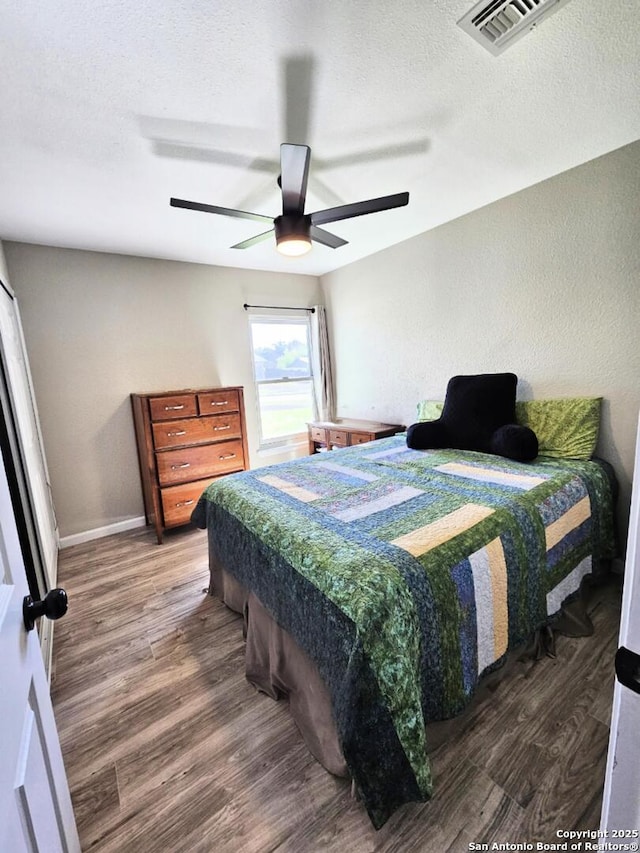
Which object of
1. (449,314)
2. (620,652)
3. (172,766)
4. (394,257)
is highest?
(394,257)

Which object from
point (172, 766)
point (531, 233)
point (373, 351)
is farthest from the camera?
point (373, 351)

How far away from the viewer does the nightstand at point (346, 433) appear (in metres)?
3.45

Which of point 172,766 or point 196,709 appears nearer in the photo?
point 172,766

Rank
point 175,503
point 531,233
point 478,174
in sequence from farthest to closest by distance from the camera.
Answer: point 175,503 < point 531,233 < point 478,174

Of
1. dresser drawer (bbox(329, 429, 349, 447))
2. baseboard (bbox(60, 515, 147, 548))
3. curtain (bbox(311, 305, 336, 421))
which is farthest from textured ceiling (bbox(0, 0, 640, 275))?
baseboard (bbox(60, 515, 147, 548))

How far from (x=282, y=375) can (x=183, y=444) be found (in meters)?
1.63

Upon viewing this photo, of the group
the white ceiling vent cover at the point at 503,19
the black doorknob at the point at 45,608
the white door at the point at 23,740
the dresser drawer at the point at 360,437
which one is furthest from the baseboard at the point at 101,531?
the white ceiling vent cover at the point at 503,19

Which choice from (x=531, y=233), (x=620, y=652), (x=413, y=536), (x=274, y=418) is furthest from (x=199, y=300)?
(x=620, y=652)

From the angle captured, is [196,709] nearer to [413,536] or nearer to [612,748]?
[413,536]

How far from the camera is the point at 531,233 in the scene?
2461 millimetres

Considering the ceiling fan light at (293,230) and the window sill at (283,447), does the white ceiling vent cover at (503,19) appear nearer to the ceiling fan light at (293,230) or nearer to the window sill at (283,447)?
the ceiling fan light at (293,230)

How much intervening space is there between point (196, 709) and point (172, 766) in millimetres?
216

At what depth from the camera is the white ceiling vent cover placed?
1142 millimetres

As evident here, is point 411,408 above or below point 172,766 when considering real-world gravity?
above
